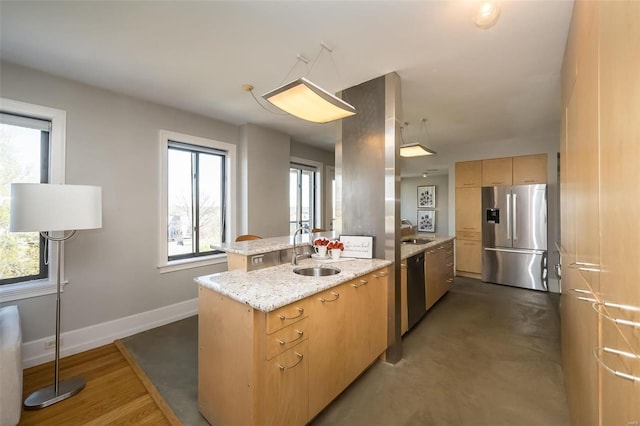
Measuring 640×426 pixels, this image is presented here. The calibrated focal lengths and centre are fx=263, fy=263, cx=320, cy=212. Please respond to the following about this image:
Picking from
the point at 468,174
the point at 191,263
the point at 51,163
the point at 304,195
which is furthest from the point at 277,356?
the point at 468,174

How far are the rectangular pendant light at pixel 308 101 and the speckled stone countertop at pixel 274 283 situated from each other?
1239 millimetres

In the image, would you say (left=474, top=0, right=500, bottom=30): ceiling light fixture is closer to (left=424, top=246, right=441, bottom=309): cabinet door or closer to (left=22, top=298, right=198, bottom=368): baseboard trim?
(left=424, top=246, right=441, bottom=309): cabinet door

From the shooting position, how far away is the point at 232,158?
157 inches

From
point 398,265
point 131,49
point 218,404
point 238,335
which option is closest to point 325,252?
point 398,265

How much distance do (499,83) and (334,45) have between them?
187cm

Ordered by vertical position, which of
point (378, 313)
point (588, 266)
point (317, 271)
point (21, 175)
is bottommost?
point (378, 313)

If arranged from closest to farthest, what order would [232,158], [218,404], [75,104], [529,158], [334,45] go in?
[218,404] < [334,45] < [75,104] < [232,158] < [529,158]

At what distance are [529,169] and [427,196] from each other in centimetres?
319

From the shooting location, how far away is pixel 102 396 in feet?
6.43

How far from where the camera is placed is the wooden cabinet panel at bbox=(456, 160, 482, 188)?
520 centimetres

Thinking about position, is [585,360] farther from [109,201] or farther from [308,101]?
[109,201]

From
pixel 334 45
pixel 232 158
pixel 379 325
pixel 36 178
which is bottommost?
pixel 379 325

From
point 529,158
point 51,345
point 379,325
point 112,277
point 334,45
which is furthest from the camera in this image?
point 529,158

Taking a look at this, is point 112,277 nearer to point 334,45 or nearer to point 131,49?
point 131,49
